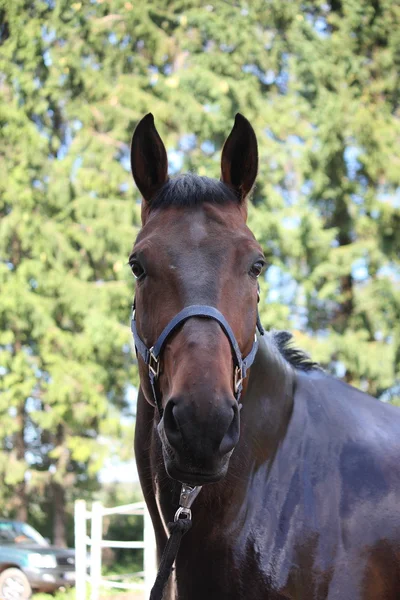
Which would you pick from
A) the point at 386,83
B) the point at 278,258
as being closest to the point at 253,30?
the point at 386,83

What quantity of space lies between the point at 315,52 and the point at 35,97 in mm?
7826

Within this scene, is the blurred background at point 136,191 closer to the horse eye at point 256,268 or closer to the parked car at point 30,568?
the parked car at point 30,568

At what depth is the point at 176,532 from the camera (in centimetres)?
248

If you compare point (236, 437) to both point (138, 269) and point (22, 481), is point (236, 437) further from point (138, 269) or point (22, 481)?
point (22, 481)

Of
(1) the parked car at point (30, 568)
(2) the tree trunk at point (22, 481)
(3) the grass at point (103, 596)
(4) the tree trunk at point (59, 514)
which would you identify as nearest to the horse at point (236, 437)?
(3) the grass at point (103, 596)

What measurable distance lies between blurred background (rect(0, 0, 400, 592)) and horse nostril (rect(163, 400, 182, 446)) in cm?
1360

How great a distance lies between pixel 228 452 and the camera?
6.98 feet

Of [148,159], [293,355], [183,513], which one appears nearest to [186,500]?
[183,513]

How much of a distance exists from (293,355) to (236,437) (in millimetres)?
1147

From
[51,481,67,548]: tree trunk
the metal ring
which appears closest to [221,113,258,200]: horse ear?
the metal ring

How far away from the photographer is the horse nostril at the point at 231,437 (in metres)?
2.09

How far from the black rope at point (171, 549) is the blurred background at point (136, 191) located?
13.3 metres

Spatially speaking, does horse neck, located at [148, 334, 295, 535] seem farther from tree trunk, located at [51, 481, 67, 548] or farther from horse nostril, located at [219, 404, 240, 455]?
tree trunk, located at [51, 481, 67, 548]

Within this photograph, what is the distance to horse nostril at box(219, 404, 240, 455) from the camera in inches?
82.4
